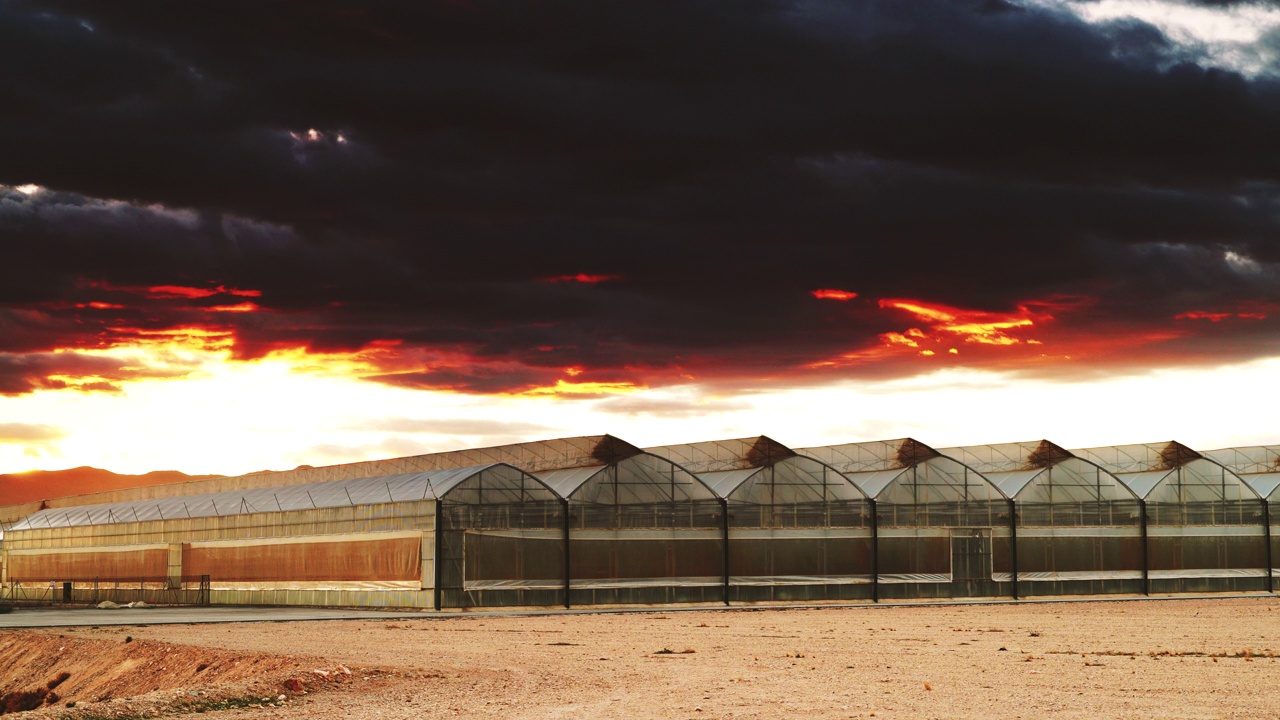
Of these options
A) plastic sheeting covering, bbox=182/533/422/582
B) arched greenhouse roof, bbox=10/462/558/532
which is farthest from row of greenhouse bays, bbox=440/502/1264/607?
plastic sheeting covering, bbox=182/533/422/582

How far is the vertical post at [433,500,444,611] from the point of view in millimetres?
48125

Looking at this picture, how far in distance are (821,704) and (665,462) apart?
34.8 m

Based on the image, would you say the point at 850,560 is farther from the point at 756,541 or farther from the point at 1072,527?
the point at 1072,527

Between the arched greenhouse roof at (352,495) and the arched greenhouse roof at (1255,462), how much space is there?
43.6 meters

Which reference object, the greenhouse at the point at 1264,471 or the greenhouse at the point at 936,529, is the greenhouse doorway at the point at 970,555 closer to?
the greenhouse at the point at 936,529

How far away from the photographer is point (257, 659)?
90.6ft

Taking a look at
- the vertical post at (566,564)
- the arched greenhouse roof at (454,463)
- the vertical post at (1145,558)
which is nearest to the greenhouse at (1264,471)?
the vertical post at (1145,558)

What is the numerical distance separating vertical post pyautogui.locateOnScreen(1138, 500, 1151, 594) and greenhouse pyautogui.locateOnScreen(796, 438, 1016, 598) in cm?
737

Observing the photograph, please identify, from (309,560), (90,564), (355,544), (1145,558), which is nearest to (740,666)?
(355,544)

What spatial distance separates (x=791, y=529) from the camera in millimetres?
57312

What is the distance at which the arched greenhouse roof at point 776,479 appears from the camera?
57.1m

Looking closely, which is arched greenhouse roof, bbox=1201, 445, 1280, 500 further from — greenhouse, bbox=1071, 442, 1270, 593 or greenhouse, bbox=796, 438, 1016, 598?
greenhouse, bbox=796, 438, 1016, 598

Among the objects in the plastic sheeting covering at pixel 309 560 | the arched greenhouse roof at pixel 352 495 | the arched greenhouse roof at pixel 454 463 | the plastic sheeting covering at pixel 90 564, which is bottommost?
the plastic sheeting covering at pixel 90 564

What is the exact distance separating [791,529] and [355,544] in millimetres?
18406
